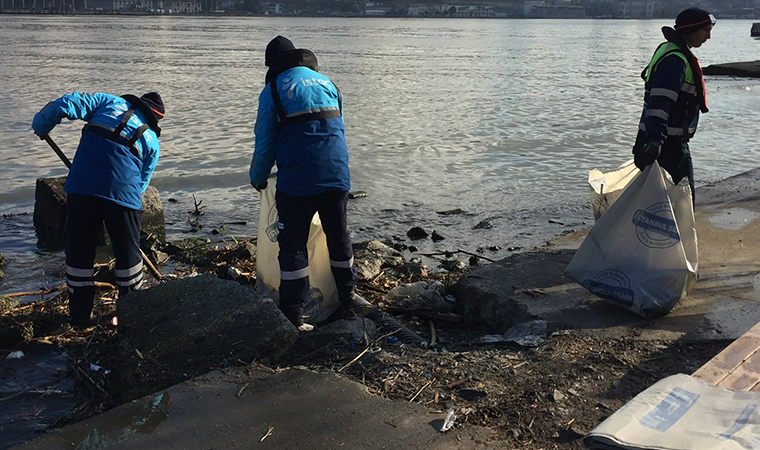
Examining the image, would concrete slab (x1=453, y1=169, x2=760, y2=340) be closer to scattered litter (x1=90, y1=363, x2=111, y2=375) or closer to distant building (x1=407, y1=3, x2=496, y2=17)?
scattered litter (x1=90, y1=363, x2=111, y2=375)

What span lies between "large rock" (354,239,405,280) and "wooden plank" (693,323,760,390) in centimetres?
302

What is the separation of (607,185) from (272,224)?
2767 millimetres

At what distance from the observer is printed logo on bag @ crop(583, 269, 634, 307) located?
4.51 m

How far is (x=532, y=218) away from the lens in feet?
30.6

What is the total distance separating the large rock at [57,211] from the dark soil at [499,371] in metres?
2.94

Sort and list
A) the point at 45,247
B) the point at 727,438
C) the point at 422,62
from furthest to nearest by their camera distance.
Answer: the point at 422,62 < the point at 45,247 < the point at 727,438

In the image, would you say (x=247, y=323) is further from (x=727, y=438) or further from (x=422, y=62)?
(x=422, y=62)

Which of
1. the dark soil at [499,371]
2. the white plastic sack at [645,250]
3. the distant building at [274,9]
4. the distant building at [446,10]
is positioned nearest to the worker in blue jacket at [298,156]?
the dark soil at [499,371]

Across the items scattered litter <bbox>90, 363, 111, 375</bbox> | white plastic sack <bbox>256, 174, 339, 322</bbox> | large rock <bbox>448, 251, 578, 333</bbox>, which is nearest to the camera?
scattered litter <bbox>90, 363, 111, 375</bbox>

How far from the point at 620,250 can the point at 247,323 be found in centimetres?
234

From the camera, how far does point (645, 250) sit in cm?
452

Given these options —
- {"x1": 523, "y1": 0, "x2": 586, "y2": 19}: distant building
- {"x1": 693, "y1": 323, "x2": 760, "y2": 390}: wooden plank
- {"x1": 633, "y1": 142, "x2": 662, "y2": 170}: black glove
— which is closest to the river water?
{"x1": 633, "y1": 142, "x2": 662, "y2": 170}: black glove

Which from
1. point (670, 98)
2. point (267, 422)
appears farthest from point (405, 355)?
point (670, 98)

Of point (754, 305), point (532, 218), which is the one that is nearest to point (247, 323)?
point (754, 305)
